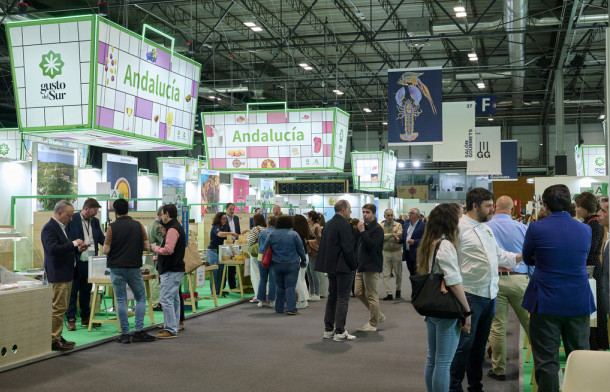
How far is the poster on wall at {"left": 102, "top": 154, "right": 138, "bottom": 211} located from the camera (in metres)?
17.1

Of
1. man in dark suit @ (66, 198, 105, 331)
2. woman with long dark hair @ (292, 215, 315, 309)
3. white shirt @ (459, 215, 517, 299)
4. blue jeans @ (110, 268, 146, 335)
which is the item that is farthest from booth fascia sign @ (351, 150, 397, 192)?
white shirt @ (459, 215, 517, 299)

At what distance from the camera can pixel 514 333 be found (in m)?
8.31

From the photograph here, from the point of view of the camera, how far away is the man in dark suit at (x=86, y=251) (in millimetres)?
8367

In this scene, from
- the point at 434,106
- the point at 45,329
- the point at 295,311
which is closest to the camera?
the point at 45,329

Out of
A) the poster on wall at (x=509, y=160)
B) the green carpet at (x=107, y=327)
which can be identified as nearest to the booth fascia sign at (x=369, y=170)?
the poster on wall at (x=509, y=160)

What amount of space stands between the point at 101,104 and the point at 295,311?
4225 mm

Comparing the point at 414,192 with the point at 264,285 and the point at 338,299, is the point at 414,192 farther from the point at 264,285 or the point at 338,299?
the point at 338,299

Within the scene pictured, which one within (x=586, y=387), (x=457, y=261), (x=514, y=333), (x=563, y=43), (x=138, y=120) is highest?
(x=563, y=43)

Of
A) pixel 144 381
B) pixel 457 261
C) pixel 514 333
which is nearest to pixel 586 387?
pixel 457 261

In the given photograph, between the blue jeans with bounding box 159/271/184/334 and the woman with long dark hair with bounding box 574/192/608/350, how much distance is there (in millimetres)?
4420

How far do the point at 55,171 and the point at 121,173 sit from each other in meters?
3.59

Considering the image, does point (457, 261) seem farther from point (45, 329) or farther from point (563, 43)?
point (563, 43)

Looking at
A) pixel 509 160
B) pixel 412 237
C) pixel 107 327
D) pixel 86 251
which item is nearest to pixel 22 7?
pixel 86 251

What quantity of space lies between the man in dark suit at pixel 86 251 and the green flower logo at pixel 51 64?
1.80 meters
